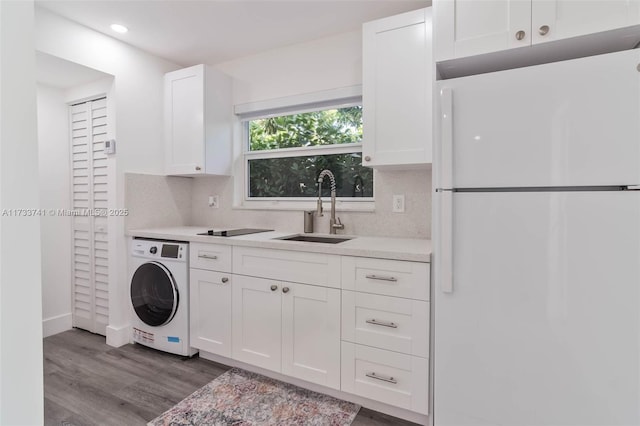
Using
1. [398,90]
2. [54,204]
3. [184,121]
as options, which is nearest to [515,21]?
[398,90]

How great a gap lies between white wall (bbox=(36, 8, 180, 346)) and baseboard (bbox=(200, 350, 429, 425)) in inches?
39.2

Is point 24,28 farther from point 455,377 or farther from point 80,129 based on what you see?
point 80,129

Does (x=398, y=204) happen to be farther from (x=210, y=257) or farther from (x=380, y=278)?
(x=210, y=257)

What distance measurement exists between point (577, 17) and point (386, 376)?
6.20 ft

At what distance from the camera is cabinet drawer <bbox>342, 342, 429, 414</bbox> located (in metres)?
1.70

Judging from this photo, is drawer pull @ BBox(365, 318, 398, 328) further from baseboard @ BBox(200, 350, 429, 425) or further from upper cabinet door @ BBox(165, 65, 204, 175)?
upper cabinet door @ BBox(165, 65, 204, 175)

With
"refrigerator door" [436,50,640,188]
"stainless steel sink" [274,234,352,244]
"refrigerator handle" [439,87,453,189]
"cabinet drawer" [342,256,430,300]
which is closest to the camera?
"refrigerator door" [436,50,640,188]

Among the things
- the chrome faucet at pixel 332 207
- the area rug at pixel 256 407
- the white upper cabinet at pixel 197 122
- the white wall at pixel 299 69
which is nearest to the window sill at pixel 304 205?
the chrome faucet at pixel 332 207

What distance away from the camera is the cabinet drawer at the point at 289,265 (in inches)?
75.8

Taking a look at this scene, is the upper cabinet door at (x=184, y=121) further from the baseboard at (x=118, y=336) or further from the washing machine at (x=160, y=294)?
the baseboard at (x=118, y=336)

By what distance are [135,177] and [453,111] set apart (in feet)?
8.34

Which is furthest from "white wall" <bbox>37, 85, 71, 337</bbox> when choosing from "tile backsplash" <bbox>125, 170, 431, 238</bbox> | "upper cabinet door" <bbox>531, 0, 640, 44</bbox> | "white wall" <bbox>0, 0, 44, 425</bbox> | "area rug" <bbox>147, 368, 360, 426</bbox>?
"upper cabinet door" <bbox>531, 0, 640, 44</bbox>

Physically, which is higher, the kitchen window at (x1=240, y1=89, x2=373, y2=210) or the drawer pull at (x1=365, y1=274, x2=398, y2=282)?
the kitchen window at (x1=240, y1=89, x2=373, y2=210)

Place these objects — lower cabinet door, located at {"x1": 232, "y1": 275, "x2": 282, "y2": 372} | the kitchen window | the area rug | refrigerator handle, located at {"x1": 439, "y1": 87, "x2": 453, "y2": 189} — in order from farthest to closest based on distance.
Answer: the kitchen window
lower cabinet door, located at {"x1": 232, "y1": 275, "x2": 282, "y2": 372}
the area rug
refrigerator handle, located at {"x1": 439, "y1": 87, "x2": 453, "y2": 189}
